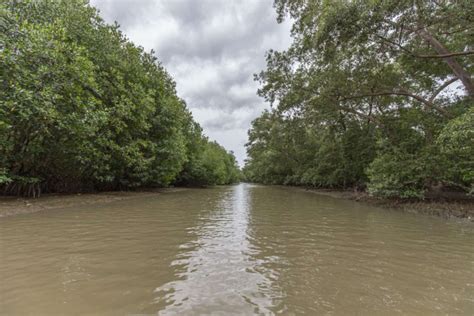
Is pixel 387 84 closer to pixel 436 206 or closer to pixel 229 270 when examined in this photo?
pixel 436 206

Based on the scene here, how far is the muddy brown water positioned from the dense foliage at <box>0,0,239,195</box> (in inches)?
208

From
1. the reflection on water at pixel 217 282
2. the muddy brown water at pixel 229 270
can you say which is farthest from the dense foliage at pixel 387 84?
the reflection on water at pixel 217 282

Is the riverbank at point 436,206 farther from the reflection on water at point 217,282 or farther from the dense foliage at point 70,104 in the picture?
the dense foliage at point 70,104

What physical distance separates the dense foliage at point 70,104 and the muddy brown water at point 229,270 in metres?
5.28

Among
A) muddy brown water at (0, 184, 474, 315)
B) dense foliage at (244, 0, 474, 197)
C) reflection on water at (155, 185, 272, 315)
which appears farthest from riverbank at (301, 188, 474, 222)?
reflection on water at (155, 185, 272, 315)

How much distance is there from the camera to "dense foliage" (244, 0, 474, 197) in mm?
8805

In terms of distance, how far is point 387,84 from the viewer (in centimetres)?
1391

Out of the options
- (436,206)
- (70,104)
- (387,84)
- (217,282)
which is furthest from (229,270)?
(387,84)

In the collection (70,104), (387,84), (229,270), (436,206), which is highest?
(387,84)

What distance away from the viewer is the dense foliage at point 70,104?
8945mm

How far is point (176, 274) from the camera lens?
3.55 meters

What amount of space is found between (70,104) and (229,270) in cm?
1115

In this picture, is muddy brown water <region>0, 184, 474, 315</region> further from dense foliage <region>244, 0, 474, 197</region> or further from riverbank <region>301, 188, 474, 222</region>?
dense foliage <region>244, 0, 474, 197</region>

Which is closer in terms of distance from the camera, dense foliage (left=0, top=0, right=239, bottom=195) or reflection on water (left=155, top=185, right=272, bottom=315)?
reflection on water (left=155, top=185, right=272, bottom=315)
